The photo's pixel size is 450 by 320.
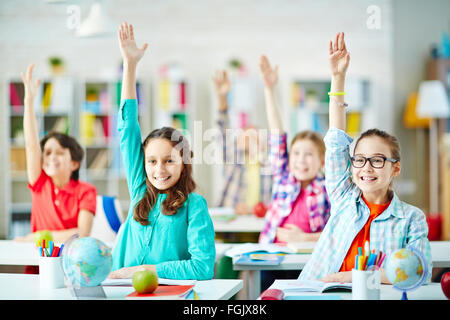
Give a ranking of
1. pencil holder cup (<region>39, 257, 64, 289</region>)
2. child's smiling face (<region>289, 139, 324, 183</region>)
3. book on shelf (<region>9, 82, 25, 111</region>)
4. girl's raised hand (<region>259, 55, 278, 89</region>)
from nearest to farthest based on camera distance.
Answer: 1. pencil holder cup (<region>39, 257, 64, 289</region>)
2. girl's raised hand (<region>259, 55, 278, 89</region>)
3. child's smiling face (<region>289, 139, 324, 183</region>)
4. book on shelf (<region>9, 82, 25, 111</region>)

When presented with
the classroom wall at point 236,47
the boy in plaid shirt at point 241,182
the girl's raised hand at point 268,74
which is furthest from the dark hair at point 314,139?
the classroom wall at point 236,47

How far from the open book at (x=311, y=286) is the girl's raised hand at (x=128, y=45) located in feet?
2.50

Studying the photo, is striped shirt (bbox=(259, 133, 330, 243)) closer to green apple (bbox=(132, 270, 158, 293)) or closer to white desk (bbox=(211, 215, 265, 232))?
white desk (bbox=(211, 215, 265, 232))

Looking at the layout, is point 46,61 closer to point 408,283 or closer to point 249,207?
point 249,207

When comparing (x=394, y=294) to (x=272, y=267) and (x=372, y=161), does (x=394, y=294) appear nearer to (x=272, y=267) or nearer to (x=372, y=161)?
(x=372, y=161)

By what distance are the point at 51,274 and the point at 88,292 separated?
0.18m

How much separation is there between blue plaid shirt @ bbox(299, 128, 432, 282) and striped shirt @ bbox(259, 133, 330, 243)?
2.00ft

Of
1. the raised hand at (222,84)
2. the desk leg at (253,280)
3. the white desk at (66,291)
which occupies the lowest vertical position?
the desk leg at (253,280)

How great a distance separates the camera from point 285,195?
225cm

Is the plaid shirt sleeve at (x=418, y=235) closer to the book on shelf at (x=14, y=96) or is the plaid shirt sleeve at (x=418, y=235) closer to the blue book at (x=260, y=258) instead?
the blue book at (x=260, y=258)

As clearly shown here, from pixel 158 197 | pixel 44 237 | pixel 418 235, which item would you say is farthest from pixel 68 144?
pixel 418 235

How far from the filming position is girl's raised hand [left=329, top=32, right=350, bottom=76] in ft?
4.69

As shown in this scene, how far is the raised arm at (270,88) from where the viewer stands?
203cm

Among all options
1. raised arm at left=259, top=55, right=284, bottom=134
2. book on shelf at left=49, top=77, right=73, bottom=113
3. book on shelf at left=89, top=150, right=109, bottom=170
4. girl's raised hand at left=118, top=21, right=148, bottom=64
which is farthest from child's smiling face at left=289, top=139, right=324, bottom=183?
book on shelf at left=49, top=77, right=73, bottom=113
